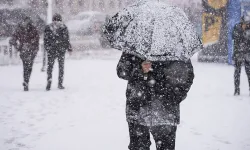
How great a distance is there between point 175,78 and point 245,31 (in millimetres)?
6281

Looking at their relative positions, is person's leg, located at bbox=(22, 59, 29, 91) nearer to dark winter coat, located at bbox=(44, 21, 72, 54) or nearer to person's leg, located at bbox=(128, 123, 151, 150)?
dark winter coat, located at bbox=(44, 21, 72, 54)

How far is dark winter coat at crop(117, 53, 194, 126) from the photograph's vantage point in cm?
313

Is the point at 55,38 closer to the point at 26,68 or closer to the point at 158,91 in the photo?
the point at 26,68

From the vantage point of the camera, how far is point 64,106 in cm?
770

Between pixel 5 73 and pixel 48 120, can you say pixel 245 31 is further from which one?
pixel 5 73

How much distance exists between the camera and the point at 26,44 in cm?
926

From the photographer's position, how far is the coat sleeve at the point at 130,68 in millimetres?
3174

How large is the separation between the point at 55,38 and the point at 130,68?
6.39 m

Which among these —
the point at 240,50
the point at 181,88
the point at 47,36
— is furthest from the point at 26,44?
the point at 181,88

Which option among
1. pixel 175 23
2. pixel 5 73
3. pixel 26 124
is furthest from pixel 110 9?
pixel 175 23

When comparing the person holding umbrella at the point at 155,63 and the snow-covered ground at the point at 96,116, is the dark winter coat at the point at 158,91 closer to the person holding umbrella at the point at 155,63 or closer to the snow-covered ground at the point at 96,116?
the person holding umbrella at the point at 155,63

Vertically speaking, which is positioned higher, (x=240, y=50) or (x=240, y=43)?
(x=240, y=43)

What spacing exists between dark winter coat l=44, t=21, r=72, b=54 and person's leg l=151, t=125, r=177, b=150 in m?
6.53

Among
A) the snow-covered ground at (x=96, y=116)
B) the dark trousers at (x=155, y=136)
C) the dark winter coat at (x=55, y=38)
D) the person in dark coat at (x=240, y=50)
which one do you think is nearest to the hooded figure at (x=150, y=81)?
the dark trousers at (x=155, y=136)
